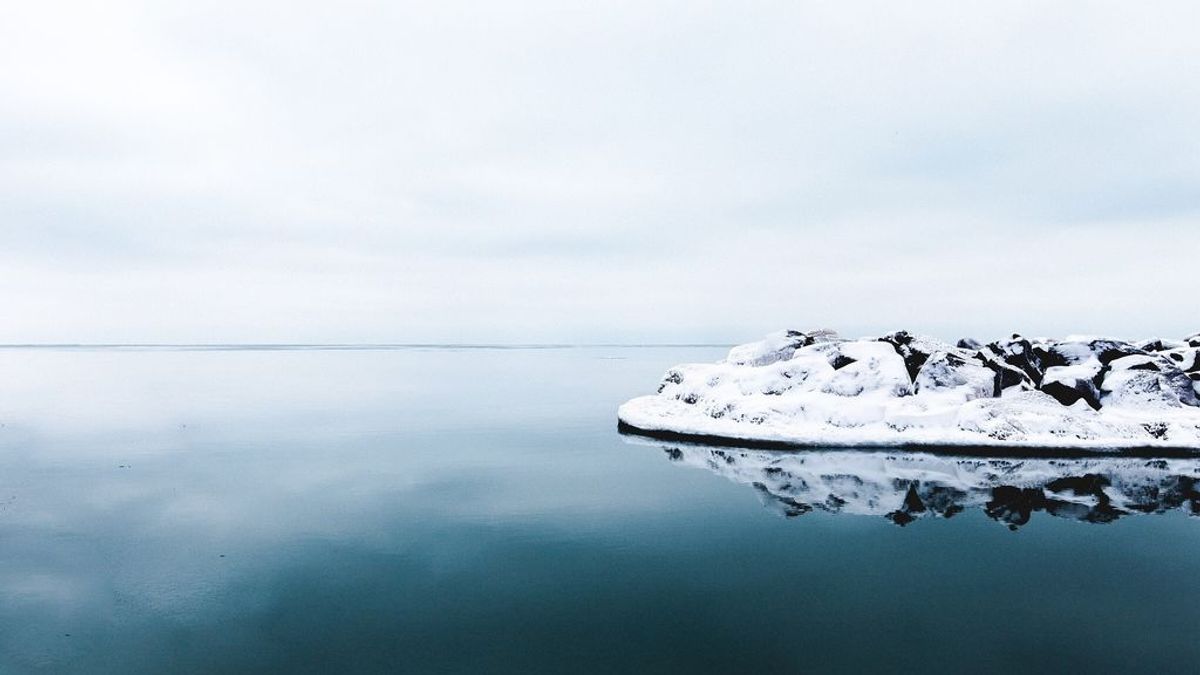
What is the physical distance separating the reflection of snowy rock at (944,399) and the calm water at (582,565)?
112 inches

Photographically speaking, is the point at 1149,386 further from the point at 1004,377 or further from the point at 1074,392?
the point at 1004,377

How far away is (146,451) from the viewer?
29.5 m

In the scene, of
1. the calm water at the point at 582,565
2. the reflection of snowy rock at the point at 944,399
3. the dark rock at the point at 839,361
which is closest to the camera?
the calm water at the point at 582,565

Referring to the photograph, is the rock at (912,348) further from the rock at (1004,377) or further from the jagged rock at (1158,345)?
the jagged rock at (1158,345)

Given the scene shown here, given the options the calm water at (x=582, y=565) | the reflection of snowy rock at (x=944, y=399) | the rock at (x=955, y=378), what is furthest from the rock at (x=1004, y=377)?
the calm water at (x=582, y=565)

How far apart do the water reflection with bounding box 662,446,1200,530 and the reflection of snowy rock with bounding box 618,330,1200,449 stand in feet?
4.85

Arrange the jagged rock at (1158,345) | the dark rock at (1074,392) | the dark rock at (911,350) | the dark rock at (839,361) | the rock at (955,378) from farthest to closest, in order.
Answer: the jagged rock at (1158,345) → the dark rock at (839,361) → the dark rock at (911,350) → the rock at (955,378) → the dark rock at (1074,392)

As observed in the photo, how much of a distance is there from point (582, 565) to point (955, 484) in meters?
14.4

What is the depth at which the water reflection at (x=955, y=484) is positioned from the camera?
18.8 m

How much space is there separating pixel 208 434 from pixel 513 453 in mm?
18188

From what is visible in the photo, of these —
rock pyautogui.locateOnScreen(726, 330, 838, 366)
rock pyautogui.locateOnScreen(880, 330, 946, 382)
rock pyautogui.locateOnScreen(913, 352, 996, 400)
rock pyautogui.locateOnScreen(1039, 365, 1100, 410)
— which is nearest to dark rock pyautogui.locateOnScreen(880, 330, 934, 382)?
rock pyautogui.locateOnScreen(880, 330, 946, 382)

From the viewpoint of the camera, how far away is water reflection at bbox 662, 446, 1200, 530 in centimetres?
1883

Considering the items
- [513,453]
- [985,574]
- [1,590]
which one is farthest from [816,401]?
[1,590]

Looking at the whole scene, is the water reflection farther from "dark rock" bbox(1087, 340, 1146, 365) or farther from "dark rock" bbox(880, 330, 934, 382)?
"dark rock" bbox(1087, 340, 1146, 365)
